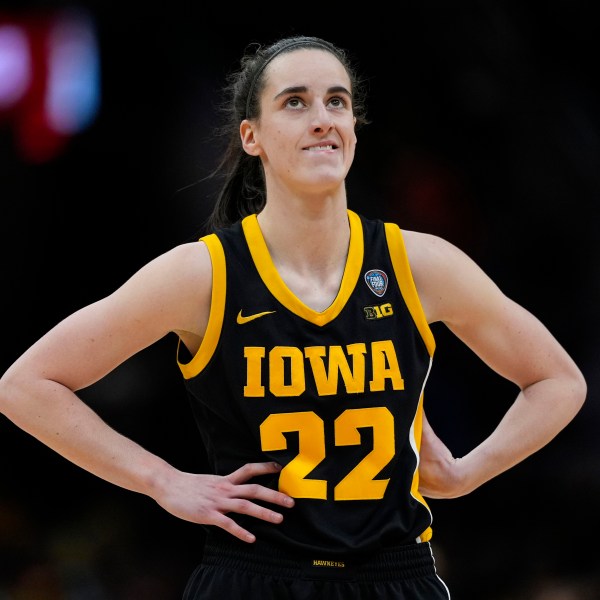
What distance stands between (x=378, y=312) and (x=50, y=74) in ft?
8.94

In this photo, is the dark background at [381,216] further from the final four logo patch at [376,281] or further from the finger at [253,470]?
the finger at [253,470]

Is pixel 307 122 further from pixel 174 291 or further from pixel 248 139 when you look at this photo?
pixel 174 291

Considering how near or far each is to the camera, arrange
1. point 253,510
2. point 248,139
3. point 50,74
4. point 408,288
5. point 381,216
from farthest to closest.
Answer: point 381,216, point 50,74, point 248,139, point 408,288, point 253,510

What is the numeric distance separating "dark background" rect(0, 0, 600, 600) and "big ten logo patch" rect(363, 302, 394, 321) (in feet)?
5.81

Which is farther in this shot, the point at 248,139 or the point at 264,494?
the point at 248,139

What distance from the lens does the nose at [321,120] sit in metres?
2.88

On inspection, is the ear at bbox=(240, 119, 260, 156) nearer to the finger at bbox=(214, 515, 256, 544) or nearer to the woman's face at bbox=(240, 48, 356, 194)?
the woman's face at bbox=(240, 48, 356, 194)

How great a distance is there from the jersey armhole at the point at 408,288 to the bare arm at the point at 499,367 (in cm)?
5

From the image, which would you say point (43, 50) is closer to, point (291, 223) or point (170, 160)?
point (170, 160)

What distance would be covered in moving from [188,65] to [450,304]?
249 cm

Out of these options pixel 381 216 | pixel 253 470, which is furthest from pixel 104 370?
pixel 381 216

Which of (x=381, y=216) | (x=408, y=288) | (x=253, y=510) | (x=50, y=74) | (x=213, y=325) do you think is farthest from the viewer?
(x=381, y=216)

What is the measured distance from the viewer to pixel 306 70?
117 inches

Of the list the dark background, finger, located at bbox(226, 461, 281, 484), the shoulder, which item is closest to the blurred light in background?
the dark background
